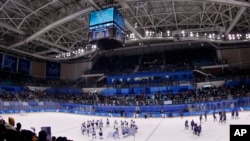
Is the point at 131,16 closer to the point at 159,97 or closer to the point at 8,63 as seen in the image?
the point at 159,97

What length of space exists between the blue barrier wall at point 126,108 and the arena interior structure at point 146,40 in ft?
0.42

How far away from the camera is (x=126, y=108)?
38094 mm

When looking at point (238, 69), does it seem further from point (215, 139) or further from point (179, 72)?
point (215, 139)

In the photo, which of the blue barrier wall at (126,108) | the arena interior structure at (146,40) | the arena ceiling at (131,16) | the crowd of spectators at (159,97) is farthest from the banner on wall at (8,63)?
the blue barrier wall at (126,108)

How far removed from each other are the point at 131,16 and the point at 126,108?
50.2 feet

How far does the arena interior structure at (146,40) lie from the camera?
29.4 meters

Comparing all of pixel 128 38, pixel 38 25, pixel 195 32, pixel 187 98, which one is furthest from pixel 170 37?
pixel 38 25

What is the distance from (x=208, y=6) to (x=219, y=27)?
4.63 meters

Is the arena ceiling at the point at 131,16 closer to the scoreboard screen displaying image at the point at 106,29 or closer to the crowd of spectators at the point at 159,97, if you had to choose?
the scoreboard screen displaying image at the point at 106,29

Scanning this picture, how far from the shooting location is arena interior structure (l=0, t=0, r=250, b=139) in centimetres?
2942

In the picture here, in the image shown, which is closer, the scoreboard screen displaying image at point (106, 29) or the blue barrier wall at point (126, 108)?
the scoreboard screen displaying image at point (106, 29)

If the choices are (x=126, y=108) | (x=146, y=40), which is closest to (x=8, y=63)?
(x=126, y=108)

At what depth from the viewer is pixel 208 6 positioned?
A: 30.7m

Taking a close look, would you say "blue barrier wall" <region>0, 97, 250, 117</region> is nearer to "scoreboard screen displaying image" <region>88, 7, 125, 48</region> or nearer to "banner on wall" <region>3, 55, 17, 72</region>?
"banner on wall" <region>3, 55, 17, 72</region>
